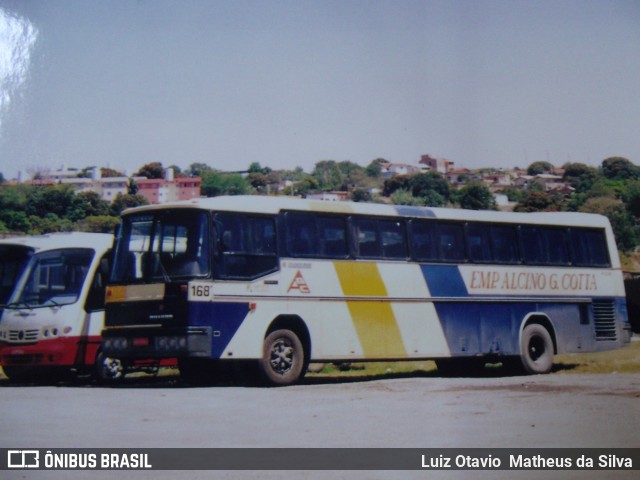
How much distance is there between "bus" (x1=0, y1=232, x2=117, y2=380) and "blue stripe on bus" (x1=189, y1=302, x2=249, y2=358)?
2.71 meters

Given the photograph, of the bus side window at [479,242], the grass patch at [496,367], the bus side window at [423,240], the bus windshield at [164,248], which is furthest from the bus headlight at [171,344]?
the bus side window at [479,242]

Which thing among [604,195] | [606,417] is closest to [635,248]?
[604,195]

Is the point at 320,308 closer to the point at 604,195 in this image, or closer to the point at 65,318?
the point at 65,318

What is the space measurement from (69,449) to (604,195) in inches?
722

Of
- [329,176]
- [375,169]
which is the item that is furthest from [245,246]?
[375,169]

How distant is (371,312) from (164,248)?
3.83m

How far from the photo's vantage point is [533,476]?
25.0ft

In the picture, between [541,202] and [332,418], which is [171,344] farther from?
[541,202]

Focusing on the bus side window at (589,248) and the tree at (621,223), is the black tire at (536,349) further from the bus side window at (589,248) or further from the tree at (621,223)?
the tree at (621,223)

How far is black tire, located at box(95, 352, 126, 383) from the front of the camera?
55.6 ft

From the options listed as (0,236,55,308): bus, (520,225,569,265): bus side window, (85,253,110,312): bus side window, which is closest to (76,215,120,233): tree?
(85,253,110,312): bus side window

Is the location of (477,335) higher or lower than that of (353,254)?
lower

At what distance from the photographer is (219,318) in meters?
14.3

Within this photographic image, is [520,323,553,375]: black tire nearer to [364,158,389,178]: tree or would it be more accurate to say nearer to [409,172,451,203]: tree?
[409,172,451,203]: tree
